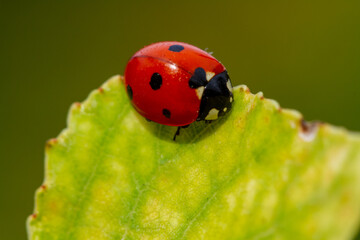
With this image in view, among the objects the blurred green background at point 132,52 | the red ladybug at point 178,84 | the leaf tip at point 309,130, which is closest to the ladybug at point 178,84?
the red ladybug at point 178,84

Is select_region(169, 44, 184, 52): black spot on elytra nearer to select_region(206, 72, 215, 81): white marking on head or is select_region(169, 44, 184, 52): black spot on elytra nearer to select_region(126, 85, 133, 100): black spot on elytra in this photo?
select_region(206, 72, 215, 81): white marking on head

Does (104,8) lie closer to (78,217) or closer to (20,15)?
(20,15)

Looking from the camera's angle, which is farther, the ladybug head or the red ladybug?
the red ladybug

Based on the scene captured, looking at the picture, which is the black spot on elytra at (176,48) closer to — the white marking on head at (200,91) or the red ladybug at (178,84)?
the red ladybug at (178,84)

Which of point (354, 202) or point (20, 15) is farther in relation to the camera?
point (20, 15)

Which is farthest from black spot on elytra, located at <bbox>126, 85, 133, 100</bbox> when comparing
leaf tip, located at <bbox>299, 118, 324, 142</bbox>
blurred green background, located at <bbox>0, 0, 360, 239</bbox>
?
blurred green background, located at <bbox>0, 0, 360, 239</bbox>

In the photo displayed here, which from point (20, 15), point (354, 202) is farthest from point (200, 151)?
point (20, 15)

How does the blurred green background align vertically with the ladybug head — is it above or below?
below
